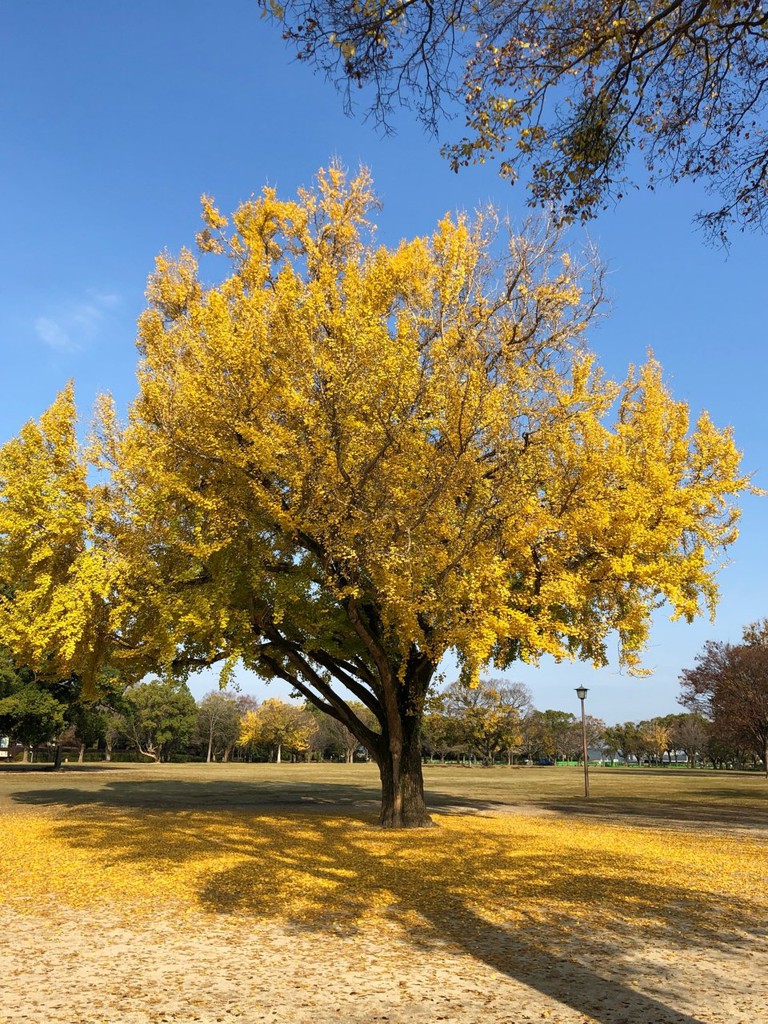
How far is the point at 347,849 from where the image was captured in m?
12.4

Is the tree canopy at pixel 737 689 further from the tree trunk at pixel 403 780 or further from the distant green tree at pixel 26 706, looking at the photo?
the distant green tree at pixel 26 706

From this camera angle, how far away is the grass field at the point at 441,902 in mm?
5004

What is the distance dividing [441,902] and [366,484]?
587 centimetres

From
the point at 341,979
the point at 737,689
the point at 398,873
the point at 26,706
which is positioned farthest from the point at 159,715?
the point at 341,979

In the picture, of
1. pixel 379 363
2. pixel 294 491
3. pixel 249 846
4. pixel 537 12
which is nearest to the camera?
pixel 537 12

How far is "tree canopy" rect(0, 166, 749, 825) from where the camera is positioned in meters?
11.1

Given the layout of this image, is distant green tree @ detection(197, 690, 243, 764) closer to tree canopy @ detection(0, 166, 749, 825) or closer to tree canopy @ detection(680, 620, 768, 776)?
tree canopy @ detection(680, 620, 768, 776)

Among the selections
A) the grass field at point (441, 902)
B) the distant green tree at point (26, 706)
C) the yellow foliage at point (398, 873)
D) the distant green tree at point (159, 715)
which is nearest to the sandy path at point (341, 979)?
the grass field at point (441, 902)

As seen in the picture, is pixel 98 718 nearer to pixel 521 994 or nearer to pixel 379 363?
pixel 379 363

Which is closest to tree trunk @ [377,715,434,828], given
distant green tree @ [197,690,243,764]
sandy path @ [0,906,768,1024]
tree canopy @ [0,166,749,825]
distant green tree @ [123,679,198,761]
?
tree canopy @ [0,166,749,825]

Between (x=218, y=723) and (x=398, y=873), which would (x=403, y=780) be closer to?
(x=398, y=873)

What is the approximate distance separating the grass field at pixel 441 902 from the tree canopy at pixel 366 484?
3374 mm

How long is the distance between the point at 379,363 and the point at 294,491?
2676 mm

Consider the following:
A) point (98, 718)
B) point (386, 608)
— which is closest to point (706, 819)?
point (386, 608)
